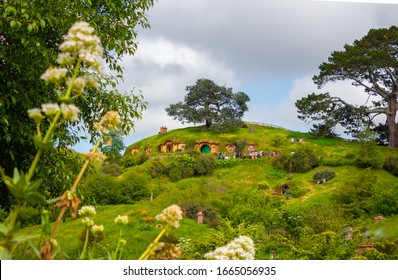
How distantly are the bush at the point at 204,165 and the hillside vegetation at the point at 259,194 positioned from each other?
3.2 inches

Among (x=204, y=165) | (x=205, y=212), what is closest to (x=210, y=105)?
(x=204, y=165)

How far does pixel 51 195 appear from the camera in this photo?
7.91 meters

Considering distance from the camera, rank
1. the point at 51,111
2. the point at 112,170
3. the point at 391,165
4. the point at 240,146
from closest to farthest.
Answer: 1. the point at 51,111
2. the point at 112,170
3. the point at 391,165
4. the point at 240,146

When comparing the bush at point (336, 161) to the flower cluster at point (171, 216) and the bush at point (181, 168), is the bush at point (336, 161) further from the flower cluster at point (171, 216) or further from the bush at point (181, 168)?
the flower cluster at point (171, 216)

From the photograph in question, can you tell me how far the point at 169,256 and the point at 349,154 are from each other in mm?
38117

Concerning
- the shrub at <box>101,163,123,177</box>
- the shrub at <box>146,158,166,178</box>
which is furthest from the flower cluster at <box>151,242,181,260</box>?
the shrub at <box>146,158,166,178</box>

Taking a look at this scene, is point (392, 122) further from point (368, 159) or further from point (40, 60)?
point (40, 60)

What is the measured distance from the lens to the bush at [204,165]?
36719 mm

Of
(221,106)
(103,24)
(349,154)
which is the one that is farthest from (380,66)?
(103,24)

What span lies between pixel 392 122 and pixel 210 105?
15560mm

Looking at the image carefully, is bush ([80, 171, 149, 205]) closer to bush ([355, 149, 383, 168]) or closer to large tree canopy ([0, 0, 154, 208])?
bush ([355, 149, 383, 168])

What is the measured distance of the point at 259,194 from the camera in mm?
22156
